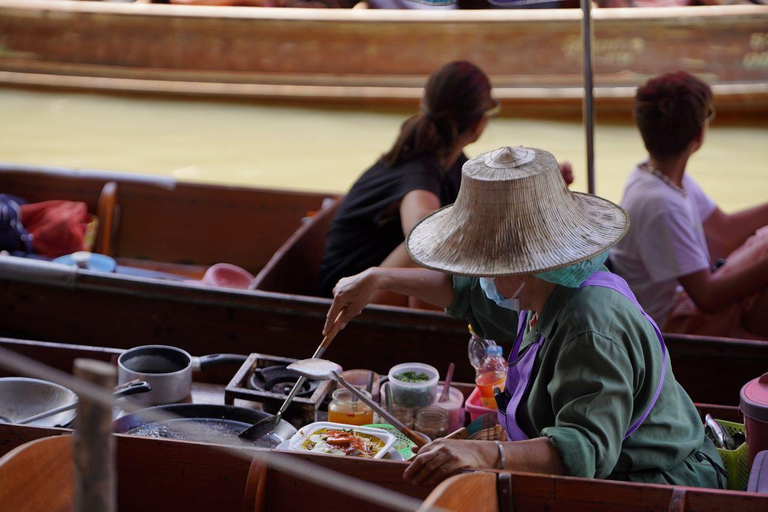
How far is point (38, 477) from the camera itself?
6.07 ft

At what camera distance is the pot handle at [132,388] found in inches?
91.5

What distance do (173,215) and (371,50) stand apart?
3.90 metres

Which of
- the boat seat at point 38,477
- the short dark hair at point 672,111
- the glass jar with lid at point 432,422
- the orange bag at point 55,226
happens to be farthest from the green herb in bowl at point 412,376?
the orange bag at point 55,226

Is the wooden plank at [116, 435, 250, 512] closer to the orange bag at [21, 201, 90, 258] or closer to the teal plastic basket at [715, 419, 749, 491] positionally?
the teal plastic basket at [715, 419, 749, 491]

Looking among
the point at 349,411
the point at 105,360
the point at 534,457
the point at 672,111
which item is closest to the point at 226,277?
the point at 105,360

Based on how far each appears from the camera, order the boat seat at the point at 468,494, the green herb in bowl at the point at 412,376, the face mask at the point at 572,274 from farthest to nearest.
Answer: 1. the green herb in bowl at the point at 412,376
2. the face mask at the point at 572,274
3. the boat seat at the point at 468,494

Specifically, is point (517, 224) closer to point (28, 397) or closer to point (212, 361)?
point (212, 361)

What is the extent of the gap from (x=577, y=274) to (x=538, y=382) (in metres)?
0.26

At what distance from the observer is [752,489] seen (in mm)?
1957

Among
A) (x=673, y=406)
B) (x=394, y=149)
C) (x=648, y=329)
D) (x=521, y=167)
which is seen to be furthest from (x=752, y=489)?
(x=394, y=149)

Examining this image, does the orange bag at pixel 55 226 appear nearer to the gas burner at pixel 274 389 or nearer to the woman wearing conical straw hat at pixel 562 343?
the gas burner at pixel 274 389

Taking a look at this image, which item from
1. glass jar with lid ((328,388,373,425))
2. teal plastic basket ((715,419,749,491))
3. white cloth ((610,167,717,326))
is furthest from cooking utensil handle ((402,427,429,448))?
white cloth ((610,167,717,326))

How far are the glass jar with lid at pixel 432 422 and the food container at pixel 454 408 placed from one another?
0.04 metres

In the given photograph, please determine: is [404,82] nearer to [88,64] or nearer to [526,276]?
[88,64]
